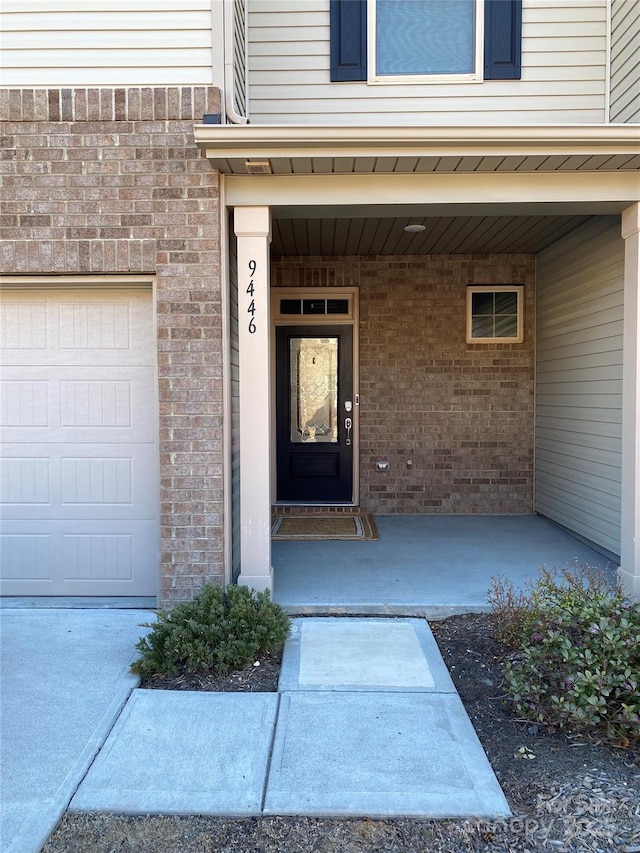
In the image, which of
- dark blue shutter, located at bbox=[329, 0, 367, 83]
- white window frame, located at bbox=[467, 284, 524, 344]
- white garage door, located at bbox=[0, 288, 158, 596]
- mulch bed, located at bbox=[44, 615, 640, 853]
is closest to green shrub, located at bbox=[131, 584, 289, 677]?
white garage door, located at bbox=[0, 288, 158, 596]

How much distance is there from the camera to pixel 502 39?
4.84 m

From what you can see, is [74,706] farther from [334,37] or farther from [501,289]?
[501,289]

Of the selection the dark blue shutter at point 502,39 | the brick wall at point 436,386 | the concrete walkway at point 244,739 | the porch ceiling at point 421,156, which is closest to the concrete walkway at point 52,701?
the concrete walkway at point 244,739

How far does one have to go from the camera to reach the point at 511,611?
354 cm

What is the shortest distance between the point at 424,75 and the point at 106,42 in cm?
258

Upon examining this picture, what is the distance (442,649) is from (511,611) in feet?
1.59

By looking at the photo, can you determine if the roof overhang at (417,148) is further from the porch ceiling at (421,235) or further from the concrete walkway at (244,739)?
the concrete walkway at (244,739)

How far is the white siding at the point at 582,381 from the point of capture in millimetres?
4949

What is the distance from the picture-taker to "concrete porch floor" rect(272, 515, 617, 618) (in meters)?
4.04

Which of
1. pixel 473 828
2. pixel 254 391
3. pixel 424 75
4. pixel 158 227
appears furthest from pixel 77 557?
pixel 424 75

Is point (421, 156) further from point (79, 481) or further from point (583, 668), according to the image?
point (79, 481)

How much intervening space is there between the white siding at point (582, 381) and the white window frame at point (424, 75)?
168cm

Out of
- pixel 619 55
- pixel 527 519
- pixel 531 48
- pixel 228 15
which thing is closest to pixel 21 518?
pixel 228 15

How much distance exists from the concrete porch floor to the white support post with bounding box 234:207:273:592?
15.0 inches
